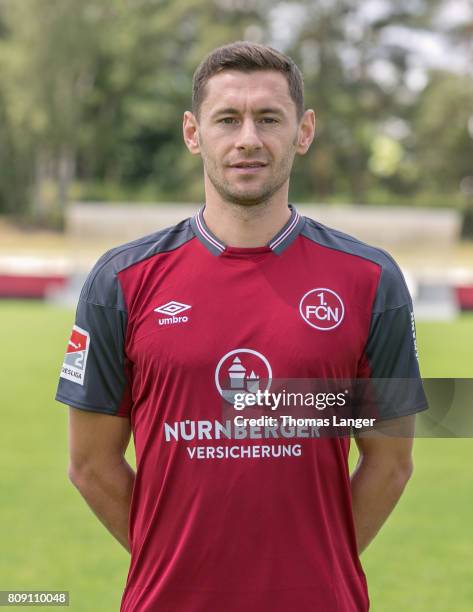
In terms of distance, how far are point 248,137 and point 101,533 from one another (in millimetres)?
3495

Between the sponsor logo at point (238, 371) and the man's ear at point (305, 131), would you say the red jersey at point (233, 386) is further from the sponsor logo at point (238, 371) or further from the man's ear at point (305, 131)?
the man's ear at point (305, 131)

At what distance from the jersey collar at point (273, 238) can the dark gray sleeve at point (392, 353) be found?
0.72ft

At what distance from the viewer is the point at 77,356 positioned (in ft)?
7.01

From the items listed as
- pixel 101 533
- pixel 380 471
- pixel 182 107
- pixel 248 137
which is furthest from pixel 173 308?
pixel 182 107

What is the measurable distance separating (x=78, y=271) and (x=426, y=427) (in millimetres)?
17590

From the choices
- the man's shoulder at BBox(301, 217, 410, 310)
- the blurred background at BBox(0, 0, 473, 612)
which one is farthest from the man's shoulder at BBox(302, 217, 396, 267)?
the blurred background at BBox(0, 0, 473, 612)

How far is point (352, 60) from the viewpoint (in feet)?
121

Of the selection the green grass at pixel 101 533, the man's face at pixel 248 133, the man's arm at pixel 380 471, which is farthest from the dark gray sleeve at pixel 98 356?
the green grass at pixel 101 533

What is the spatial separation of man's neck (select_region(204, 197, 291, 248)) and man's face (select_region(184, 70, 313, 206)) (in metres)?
0.02

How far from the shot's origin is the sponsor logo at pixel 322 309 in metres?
2.03

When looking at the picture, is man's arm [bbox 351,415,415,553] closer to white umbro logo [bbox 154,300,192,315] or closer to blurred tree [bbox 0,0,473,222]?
white umbro logo [bbox 154,300,192,315]

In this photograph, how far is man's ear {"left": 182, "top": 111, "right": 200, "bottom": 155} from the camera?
2.20 meters

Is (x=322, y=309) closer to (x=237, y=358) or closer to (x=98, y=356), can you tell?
(x=237, y=358)

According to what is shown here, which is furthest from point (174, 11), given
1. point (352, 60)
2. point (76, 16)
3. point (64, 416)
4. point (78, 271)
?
point (64, 416)
